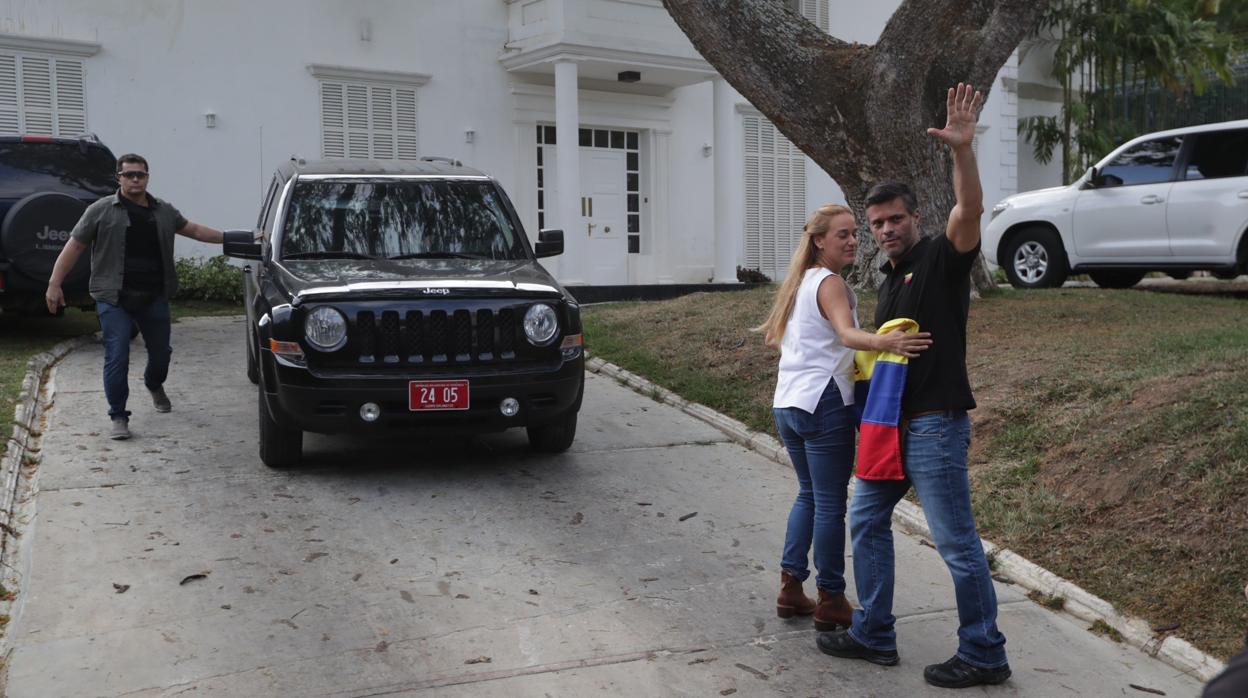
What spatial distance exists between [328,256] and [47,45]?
30.3 feet

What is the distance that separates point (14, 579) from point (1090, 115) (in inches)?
877

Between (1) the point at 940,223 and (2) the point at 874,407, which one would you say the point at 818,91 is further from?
(2) the point at 874,407

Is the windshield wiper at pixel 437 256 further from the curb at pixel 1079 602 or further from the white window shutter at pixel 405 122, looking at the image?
the white window shutter at pixel 405 122

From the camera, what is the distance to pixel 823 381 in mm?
4598

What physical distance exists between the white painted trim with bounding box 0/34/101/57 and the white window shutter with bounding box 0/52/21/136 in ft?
0.50

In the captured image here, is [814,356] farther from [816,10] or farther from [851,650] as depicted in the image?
[816,10]

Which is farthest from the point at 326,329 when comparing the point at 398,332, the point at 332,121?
the point at 332,121

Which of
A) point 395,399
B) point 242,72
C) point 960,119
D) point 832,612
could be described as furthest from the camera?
point 242,72

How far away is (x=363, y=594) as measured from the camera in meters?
5.16

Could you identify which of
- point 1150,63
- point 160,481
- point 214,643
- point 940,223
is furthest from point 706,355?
point 1150,63

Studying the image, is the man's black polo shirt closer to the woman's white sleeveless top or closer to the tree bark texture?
the woman's white sleeveless top

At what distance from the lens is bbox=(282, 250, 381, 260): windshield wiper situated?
7.45 m

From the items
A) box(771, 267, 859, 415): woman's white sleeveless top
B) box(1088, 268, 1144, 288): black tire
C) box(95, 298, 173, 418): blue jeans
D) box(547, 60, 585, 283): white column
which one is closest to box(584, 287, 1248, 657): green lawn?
box(771, 267, 859, 415): woman's white sleeveless top

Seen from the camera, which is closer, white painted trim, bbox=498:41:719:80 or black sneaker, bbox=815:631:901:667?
black sneaker, bbox=815:631:901:667
